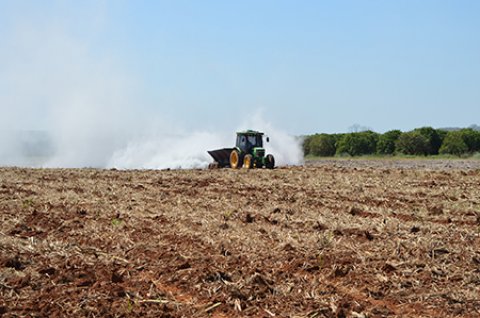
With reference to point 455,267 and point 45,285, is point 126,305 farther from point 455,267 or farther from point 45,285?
point 455,267

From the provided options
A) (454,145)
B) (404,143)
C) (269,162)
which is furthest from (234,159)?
(454,145)

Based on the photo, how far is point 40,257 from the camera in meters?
8.68

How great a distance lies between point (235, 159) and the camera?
3397cm

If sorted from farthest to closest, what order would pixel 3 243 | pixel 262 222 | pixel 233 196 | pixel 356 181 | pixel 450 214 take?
pixel 356 181 < pixel 233 196 < pixel 450 214 < pixel 262 222 < pixel 3 243

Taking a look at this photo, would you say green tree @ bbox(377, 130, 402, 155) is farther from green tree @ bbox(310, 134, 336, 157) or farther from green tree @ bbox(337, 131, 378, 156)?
green tree @ bbox(310, 134, 336, 157)

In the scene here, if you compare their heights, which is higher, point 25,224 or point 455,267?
point 25,224

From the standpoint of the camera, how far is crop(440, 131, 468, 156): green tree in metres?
57.3

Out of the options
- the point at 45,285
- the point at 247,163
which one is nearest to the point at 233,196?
the point at 45,285

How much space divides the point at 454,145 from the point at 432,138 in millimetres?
2698

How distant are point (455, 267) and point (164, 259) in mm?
4070

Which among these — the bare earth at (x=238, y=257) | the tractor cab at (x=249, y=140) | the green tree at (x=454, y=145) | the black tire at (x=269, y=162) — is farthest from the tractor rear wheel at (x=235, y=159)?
the green tree at (x=454, y=145)

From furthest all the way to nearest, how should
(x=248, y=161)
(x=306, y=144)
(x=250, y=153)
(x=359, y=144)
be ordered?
(x=306, y=144) < (x=359, y=144) < (x=250, y=153) < (x=248, y=161)

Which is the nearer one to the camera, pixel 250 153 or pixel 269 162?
pixel 269 162

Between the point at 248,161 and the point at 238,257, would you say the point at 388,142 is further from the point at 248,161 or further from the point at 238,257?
the point at 238,257
